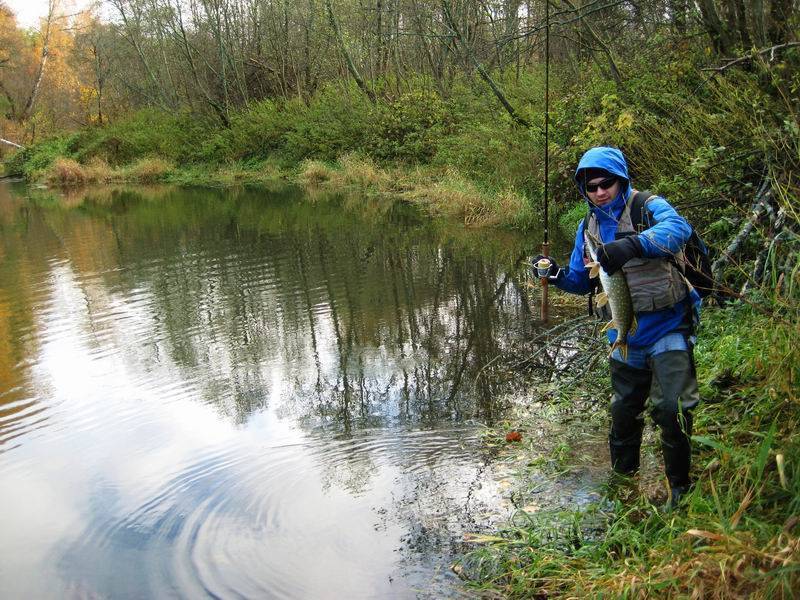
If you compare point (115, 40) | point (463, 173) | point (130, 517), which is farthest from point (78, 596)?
point (115, 40)

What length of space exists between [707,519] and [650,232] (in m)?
1.30

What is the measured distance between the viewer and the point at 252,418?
703cm

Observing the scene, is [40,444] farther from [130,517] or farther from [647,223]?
[647,223]

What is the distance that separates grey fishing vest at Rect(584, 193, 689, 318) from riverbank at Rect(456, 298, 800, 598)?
1.55 ft

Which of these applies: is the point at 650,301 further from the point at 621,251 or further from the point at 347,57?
the point at 347,57

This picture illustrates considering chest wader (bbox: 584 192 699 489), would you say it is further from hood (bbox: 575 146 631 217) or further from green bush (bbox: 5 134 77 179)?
green bush (bbox: 5 134 77 179)

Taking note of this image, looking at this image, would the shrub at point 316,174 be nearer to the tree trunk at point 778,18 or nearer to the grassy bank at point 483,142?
the grassy bank at point 483,142

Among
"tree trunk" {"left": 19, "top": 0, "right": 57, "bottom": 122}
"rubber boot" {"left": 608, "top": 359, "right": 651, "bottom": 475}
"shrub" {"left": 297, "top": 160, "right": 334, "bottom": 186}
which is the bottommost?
"shrub" {"left": 297, "top": 160, "right": 334, "bottom": 186}

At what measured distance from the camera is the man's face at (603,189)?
3.81m

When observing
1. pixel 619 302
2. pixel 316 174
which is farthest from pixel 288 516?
pixel 316 174

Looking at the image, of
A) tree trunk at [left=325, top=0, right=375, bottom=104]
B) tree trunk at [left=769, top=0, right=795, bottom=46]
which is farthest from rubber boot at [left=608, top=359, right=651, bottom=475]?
tree trunk at [left=325, top=0, right=375, bottom=104]

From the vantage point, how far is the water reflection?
466 centimetres

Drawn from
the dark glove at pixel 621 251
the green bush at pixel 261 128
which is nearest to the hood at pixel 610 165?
the dark glove at pixel 621 251

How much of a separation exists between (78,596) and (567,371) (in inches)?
169
